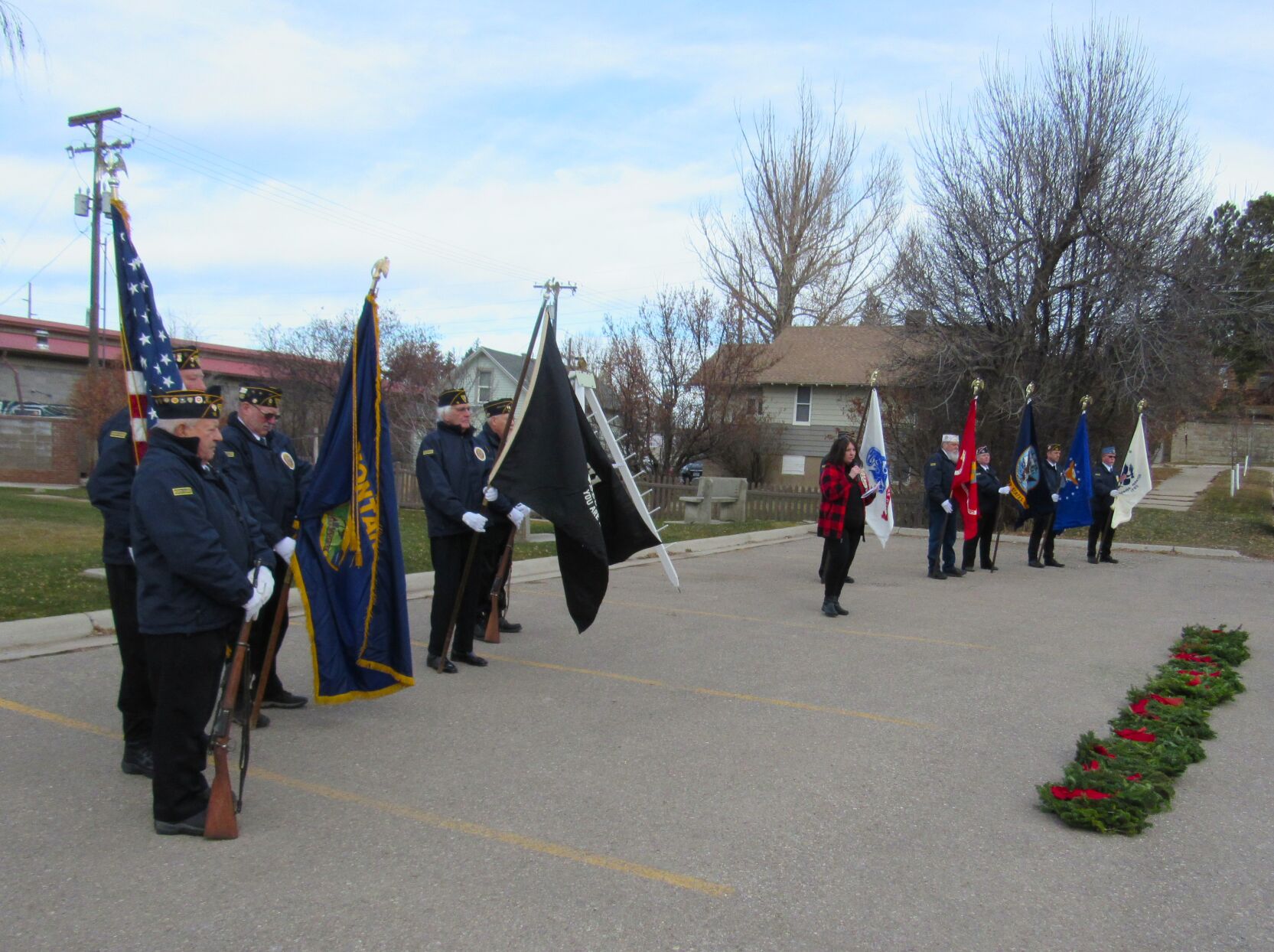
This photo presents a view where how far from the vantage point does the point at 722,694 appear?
6852 millimetres

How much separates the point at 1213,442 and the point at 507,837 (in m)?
67.3

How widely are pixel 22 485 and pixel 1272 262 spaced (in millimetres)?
33222

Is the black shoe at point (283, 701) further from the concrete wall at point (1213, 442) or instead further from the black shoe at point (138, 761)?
the concrete wall at point (1213, 442)

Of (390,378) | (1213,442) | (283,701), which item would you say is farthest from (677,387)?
(1213,442)

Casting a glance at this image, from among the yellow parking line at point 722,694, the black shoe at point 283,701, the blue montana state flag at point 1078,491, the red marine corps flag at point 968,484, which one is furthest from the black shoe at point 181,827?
the blue montana state flag at point 1078,491

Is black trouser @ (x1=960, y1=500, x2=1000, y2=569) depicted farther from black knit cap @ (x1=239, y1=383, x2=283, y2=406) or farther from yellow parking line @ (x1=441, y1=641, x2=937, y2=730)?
black knit cap @ (x1=239, y1=383, x2=283, y2=406)

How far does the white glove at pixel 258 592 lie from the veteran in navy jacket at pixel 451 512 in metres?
2.43

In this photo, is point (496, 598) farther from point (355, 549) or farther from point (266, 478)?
point (266, 478)

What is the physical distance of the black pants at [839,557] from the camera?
9812 millimetres

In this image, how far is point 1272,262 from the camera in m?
23.4

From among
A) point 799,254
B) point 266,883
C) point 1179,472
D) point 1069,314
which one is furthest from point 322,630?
point 1179,472

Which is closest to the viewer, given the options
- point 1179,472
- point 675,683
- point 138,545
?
point 138,545

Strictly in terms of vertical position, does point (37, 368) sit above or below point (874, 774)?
above

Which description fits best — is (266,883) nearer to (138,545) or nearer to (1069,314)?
(138,545)
